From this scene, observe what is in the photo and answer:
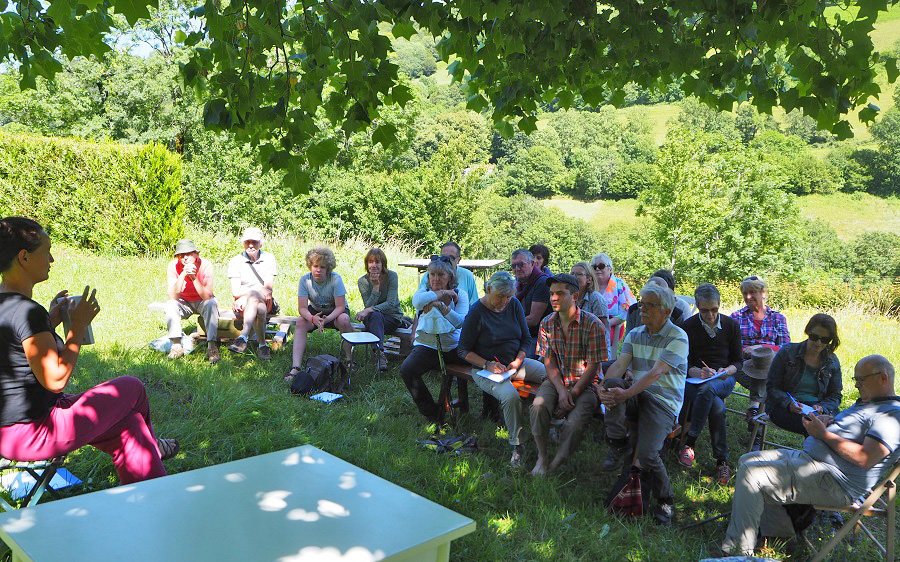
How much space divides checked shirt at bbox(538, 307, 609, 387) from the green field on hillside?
6172 centimetres

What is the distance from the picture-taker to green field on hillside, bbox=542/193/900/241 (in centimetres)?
6588

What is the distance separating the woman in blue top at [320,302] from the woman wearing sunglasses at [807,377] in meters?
4.10

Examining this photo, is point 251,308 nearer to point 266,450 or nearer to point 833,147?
point 266,450

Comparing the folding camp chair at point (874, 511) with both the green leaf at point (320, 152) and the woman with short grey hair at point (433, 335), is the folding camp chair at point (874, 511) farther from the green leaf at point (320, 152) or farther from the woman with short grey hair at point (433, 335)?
the green leaf at point (320, 152)

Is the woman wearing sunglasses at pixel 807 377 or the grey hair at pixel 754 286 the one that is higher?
the grey hair at pixel 754 286

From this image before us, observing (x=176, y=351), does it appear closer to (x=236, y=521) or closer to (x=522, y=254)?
(x=522, y=254)

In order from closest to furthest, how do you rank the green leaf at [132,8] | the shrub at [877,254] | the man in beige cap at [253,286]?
the green leaf at [132,8] < the man in beige cap at [253,286] < the shrub at [877,254]

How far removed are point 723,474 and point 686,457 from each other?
0.96ft

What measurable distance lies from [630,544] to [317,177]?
76.6 ft

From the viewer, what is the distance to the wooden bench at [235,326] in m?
7.68

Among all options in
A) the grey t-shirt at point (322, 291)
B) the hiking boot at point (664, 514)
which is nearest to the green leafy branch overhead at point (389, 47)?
the hiking boot at point (664, 514)

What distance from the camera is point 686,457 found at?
525 centimetres

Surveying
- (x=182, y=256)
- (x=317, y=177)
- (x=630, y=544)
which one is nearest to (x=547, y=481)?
(x=630, y=544)

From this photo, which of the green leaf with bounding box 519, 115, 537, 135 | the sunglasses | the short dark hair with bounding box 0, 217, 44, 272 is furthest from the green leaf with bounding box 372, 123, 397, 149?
the sunglasses
